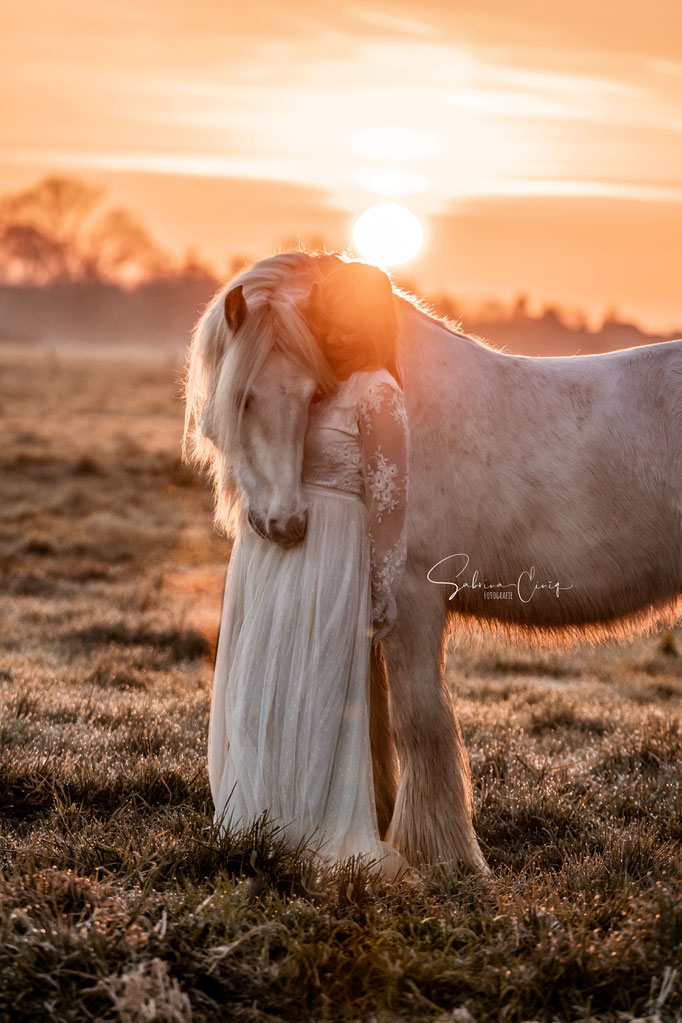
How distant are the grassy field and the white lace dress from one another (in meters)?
0.23

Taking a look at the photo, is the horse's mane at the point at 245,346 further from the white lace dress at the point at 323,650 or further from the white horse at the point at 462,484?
the white lace dress at the point at 323,650

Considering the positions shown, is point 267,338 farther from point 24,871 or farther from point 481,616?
point 24,871

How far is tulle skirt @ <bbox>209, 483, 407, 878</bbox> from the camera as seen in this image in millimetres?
3164

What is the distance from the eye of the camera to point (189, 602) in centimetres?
771

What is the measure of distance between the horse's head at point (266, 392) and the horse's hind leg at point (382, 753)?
723mm

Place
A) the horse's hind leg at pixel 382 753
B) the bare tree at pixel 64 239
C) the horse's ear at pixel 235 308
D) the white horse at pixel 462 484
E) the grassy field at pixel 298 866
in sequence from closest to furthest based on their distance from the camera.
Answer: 1. the grassy field at pixel 298 866
2. the horse's ear at pixel 235 308
3. the white horse at pixel 462 484
4. the horse's hind leg at pixel 382 753
5. the bare tree at pixel 64 239

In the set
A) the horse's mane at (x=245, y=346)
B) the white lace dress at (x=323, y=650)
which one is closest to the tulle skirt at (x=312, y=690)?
the white lace dress at (x=323, y=650)

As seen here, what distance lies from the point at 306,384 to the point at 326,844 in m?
1.46

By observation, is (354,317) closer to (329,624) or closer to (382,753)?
(329,624)

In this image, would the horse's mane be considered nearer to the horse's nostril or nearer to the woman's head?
the woman's head

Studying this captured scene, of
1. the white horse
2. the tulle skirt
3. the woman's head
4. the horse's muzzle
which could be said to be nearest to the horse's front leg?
the white horse

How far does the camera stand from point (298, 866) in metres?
2.91

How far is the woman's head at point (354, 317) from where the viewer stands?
303 cm

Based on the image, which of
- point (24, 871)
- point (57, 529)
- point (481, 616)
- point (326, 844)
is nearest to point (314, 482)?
point (481, 616)
